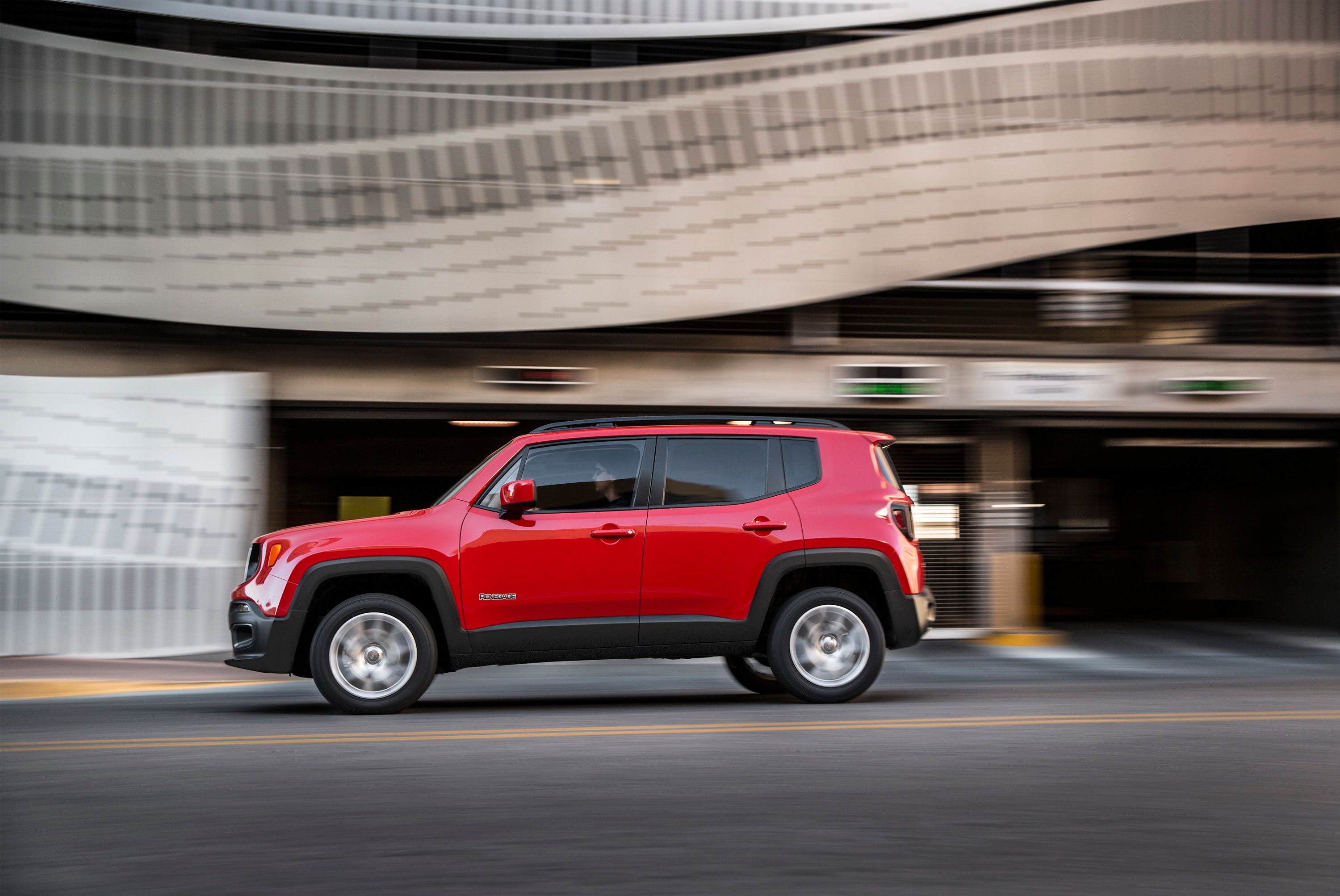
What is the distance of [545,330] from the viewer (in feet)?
49.7

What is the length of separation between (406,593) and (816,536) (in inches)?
104

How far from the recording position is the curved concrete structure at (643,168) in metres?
14.5

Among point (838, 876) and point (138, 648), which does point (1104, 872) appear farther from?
point (138, 648)

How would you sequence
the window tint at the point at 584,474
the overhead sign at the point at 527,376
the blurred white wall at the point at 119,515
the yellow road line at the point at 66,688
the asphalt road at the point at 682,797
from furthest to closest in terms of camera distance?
the overhead sign at the point at 527,376
the blurred white wall at the point at 119,515
the yellow road line at the point at 66,688
the window tint at the point at 584,474
the asphalt road at the point at 682,797

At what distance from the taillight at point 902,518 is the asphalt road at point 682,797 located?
115 centimetres

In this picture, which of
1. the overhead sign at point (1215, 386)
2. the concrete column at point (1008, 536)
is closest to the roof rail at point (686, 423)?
the concrete column at point (1008, 536)

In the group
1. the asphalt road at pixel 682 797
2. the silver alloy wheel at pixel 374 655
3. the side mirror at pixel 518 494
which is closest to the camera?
the asphalt road at pixel 682 797

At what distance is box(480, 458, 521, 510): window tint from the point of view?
308 inches

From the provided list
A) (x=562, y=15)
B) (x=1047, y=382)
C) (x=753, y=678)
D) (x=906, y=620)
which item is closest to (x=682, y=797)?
(x=906, y=620)

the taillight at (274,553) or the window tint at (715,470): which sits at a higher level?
the window tint at (715,470)

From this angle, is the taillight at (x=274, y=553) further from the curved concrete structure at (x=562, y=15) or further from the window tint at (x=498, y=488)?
the curved concrete structure at (x=562, y=15)

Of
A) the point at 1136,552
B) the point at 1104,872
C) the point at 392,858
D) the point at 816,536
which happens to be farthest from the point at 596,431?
the point at 1136,552

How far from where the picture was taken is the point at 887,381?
1577 centimetres

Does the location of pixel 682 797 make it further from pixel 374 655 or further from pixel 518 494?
pixel 374 655
